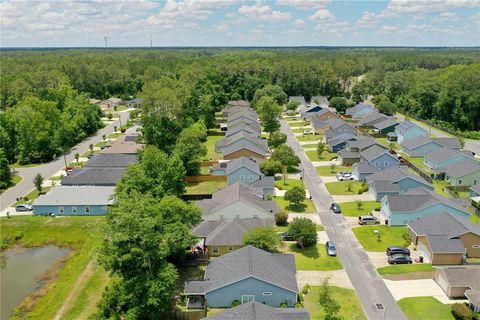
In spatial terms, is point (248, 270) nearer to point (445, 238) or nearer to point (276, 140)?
point (445, 238)

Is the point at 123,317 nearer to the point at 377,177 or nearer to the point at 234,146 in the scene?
the point at 377,177

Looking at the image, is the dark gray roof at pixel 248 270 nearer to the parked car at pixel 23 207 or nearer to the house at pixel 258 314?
the house at pixel 258 314

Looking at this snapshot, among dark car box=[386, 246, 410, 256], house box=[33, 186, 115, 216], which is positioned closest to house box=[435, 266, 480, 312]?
dark car box=[386, 246, 410, 256]

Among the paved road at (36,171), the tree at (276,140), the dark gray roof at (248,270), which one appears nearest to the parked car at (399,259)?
the dark gray roof at (248,270)

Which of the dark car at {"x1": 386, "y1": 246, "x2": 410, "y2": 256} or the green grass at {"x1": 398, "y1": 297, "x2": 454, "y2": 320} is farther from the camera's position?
the dark car at {"x1": 386, "y1": 246, "x2": 410, "y2": 256}

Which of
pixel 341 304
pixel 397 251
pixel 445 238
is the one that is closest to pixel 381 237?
pixel 397 251

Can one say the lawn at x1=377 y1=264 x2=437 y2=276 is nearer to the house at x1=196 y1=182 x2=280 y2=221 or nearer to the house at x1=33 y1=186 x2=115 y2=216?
the house at x1=196 y1=182 x2=280 y2=221
